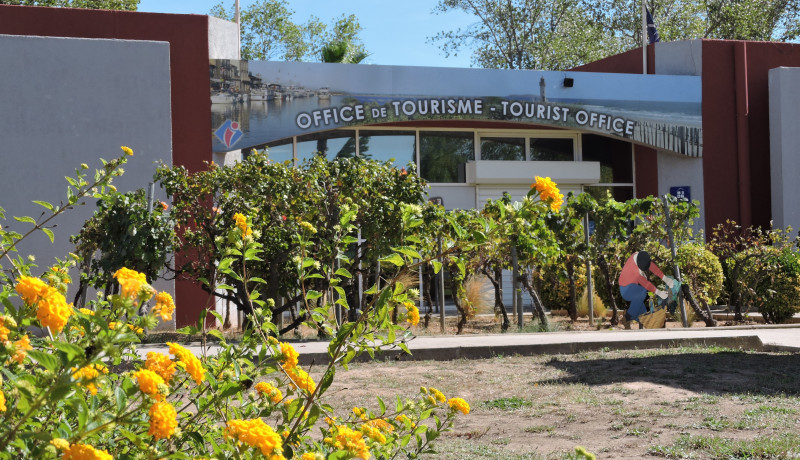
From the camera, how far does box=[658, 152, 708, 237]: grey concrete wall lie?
1858 cm

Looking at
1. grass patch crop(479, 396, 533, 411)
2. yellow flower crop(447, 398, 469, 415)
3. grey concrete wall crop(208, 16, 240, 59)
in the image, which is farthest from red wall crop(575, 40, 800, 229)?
yellow flower crop(447, 398, 469, 415)

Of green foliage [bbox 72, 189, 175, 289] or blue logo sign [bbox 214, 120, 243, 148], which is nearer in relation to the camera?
green foliage [bbox 72, 189, 175, 289]

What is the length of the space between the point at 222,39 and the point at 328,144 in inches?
129

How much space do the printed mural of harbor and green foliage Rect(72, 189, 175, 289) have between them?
4.23 metres

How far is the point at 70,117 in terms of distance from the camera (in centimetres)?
1373

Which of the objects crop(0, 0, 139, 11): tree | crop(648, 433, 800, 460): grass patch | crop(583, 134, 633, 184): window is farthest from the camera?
crop(0, 0, 139, 11): tree

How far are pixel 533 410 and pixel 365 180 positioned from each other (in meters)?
5.72

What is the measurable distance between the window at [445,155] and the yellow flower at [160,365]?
16.5 m

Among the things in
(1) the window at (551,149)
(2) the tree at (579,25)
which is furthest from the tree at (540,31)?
(1) the window at (551,149)

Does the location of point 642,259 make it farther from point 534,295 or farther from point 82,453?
point 82,453

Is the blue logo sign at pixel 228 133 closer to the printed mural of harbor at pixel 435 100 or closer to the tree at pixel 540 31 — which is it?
the printed mural of harbor at pixel 435 100

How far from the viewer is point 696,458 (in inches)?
177

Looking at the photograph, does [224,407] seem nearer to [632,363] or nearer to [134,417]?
[134,417]

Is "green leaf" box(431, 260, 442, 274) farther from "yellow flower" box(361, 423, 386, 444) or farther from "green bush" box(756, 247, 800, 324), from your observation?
"green bush" box(756, 247, 800, 324)
